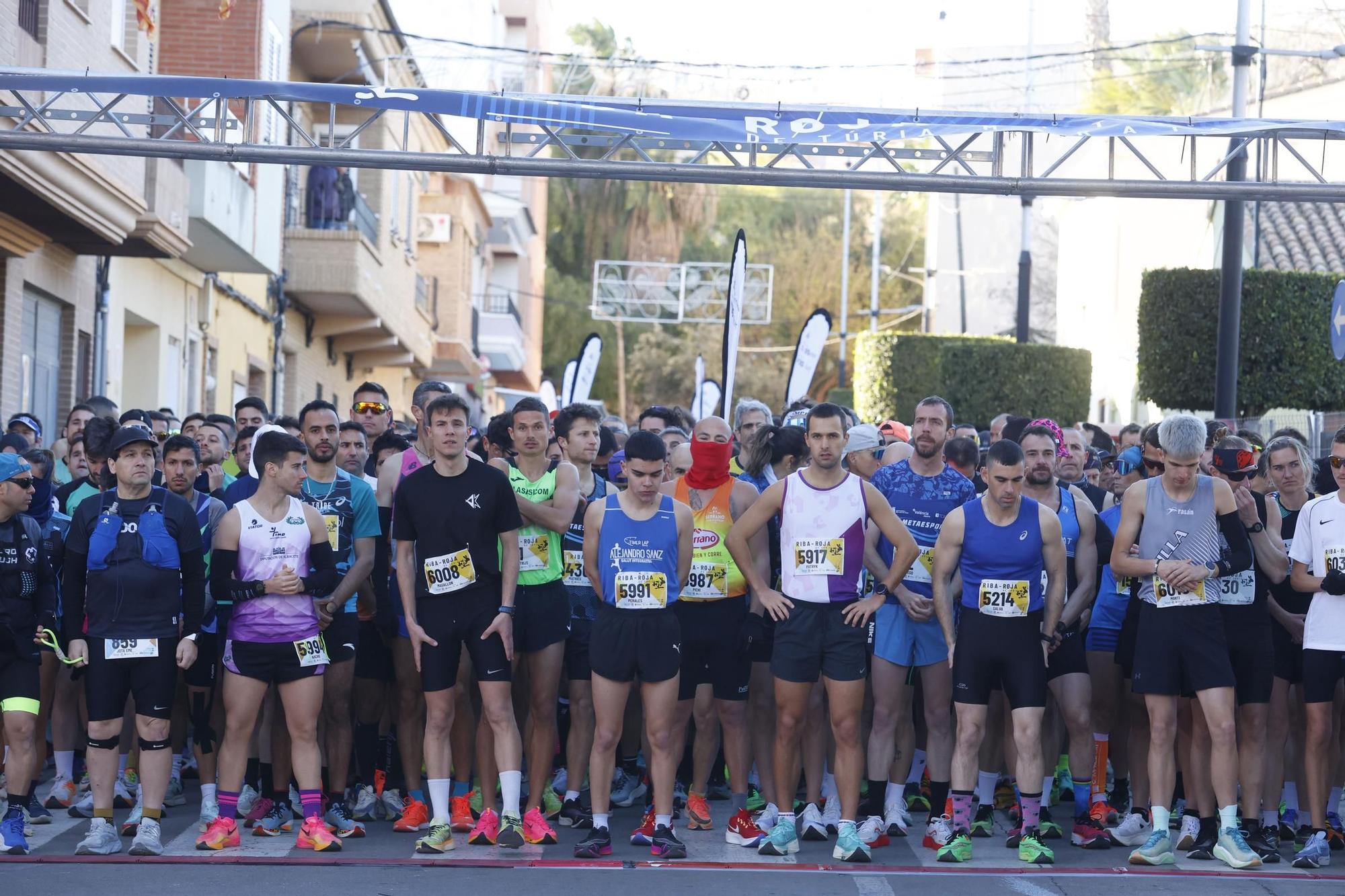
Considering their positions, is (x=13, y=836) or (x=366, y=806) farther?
(x=366, y=806)

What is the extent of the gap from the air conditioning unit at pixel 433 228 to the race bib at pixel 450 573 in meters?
31.7

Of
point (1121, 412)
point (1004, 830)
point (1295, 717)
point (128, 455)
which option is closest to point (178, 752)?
point (128, 455)

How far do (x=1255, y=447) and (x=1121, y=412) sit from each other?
31662 millimetres

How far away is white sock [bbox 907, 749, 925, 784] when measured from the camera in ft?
33.2

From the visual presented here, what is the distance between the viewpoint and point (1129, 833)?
29.7 ft

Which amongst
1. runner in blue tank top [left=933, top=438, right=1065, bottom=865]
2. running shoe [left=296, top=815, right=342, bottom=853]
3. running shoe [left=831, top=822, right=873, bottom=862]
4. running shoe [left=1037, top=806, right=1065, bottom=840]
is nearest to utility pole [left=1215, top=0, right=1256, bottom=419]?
running shoe [left=1037, top=806, right=1065, bottom=840]

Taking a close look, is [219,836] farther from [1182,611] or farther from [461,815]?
[1182,611]

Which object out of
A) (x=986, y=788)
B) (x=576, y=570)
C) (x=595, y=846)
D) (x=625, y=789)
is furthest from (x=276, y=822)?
(x=986, y=788)

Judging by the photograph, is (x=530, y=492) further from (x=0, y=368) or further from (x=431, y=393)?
(x=0, y=368)

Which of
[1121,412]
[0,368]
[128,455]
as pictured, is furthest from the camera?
[1121,412]

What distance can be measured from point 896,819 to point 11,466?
188 inches

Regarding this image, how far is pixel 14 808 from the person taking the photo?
8406 millimetres

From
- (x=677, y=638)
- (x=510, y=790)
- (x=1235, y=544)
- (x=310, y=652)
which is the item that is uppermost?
(x=1235, y=544)

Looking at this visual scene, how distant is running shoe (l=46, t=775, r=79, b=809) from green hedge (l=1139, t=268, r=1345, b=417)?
14.2 m
